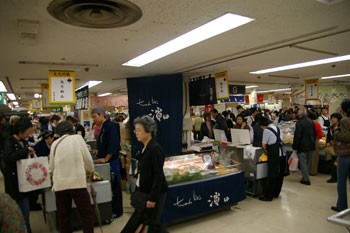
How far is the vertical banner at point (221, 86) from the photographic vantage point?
6.65m

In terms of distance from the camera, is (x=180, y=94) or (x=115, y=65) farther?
(x=180, y=94)

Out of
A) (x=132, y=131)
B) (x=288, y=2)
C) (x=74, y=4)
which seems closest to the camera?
Answer: (x=74, y=4)

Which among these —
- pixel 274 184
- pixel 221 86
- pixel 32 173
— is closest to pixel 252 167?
pixel 274 184

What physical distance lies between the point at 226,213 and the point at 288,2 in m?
3.52

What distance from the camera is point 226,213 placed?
459 cm

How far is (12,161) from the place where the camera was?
10.8 feet

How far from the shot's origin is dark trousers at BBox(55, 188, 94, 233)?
→ 324 cm

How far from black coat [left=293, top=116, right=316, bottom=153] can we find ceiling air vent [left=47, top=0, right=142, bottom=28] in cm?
500

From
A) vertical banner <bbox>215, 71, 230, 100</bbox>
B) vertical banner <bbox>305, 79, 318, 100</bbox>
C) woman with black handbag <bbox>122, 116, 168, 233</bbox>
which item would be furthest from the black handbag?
vertical banner <bbox>305, 79, 318, 100</bbox>

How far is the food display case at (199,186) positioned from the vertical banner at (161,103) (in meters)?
2.24

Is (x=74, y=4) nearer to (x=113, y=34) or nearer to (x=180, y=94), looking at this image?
(x=113, y=34)

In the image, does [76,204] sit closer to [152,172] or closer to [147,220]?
[147,220]

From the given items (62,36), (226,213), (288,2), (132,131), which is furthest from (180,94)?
(288,2)

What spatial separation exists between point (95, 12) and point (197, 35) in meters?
1.56
